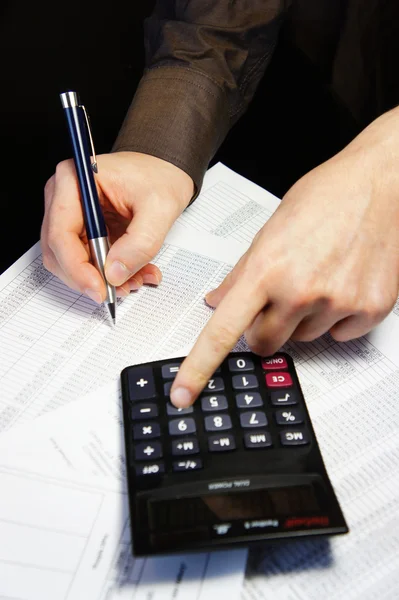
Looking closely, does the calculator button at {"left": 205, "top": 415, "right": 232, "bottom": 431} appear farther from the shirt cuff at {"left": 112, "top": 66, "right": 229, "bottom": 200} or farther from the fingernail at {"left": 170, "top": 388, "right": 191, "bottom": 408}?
the shirt cuff at {"left": 112, "top": 66, "right": 229, "bottom": 200}

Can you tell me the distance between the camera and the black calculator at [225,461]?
0.33m

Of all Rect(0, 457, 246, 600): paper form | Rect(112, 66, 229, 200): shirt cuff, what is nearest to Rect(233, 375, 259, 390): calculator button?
Rect(0, 457, 246, 600): paper form

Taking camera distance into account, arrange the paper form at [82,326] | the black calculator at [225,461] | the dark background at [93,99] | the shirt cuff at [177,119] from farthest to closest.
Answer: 1. the dark background at [93,99]
2. the shirt cuff at [177,119]
3. the paper form at [82,326]
4. the black calculator at [225,461]

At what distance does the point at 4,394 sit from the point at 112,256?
0.43 feet

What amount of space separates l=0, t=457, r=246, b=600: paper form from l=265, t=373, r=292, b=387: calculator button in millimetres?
113

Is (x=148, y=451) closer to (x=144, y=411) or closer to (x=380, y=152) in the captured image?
(x=144, y=411)

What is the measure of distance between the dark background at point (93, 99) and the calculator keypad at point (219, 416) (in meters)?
0.44

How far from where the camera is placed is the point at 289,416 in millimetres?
388

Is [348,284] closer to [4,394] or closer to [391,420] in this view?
[391,420]

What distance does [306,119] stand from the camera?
0.83 m

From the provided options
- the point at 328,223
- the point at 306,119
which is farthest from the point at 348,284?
the point at 306,119

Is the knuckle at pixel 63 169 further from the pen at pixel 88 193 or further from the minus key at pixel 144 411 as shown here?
the minus key at pixel 144 411

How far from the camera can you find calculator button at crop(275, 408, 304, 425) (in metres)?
0.38

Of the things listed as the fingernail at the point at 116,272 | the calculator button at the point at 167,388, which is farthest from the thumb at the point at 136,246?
the calculator button at the point at 167,388
